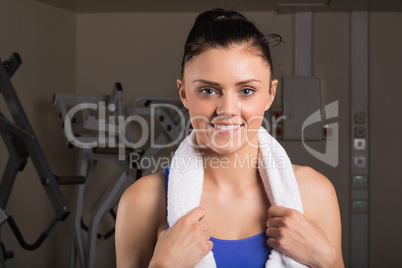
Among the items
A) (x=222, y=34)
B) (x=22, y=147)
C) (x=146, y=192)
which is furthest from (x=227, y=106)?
(x=22, y=147)

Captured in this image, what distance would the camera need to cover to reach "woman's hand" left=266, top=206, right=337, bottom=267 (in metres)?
1.00

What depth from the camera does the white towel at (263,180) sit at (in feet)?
3.37

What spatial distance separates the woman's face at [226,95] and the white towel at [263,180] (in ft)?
0.34

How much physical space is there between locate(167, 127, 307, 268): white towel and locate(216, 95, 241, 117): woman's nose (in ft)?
0.60

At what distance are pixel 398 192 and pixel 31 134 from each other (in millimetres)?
3034

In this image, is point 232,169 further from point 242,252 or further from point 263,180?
point 242,252

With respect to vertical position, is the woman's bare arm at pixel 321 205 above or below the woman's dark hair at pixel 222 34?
below

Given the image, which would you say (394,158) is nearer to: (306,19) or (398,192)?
(398,192)

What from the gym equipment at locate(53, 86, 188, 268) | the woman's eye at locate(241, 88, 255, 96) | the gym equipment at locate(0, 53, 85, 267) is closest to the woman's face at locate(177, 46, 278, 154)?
the woman's eye at locate(241, 88, 255, 96)

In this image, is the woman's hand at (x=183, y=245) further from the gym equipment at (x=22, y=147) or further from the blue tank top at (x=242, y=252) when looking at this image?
the gym equipment at (x=22, y=147)

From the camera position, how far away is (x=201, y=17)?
116cm

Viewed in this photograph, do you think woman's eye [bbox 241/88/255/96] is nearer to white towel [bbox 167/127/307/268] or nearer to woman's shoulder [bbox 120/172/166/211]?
white towel [bbox 167/127/307/268]

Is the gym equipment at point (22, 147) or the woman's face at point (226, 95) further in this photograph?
the gym equipment at point (22, 147)

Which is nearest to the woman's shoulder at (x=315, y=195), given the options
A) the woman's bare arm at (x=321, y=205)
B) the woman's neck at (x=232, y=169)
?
the woman's bare arm at (x=321, y=205)
